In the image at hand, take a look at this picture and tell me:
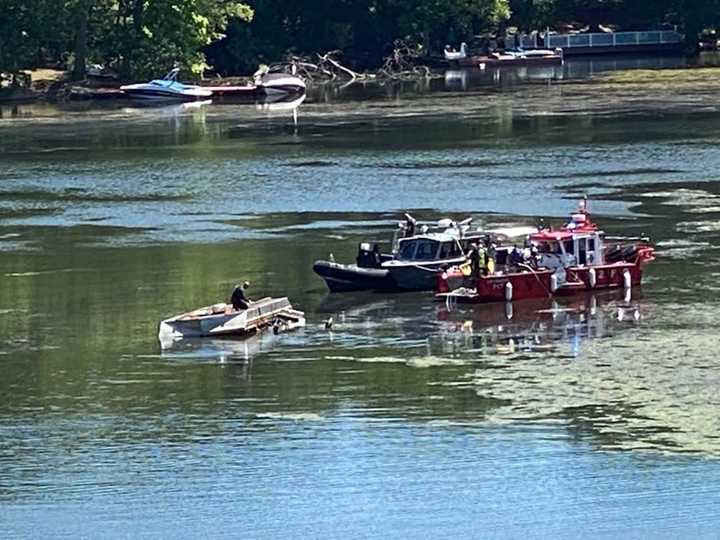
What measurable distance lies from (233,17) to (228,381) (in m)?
83.3

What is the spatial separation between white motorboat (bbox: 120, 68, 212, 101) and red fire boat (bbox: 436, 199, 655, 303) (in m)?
62.3

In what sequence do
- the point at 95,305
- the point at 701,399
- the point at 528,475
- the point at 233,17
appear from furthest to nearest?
1. the point at 233,17
2. the point at 95,305
3. the point at 701,399
4. the point at 528,475

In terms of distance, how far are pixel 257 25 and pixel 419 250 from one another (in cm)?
7955

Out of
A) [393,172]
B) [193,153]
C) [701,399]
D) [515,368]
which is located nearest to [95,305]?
[515,368]

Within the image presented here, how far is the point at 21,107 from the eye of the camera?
11088 centimetres

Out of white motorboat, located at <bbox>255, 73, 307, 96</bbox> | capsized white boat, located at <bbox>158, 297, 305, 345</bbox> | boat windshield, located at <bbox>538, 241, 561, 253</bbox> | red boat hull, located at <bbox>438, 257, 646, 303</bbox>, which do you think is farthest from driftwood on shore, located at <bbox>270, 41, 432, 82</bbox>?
capsized white boat, located at <bbox>158, 297, 305, 345</bbox>

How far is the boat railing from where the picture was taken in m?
135

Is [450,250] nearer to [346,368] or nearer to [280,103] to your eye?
[346,368]

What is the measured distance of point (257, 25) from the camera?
129625mm

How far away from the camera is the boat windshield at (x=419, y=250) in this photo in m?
51.8

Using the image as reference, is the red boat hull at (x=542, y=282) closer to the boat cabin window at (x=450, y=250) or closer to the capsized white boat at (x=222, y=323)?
the boat cabin window at (x=450, y=250)

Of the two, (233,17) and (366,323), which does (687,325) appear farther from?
→ (233,17)

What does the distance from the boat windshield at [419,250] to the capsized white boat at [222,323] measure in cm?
582

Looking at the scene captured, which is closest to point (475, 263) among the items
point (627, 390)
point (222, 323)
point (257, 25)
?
point (222, 323)
